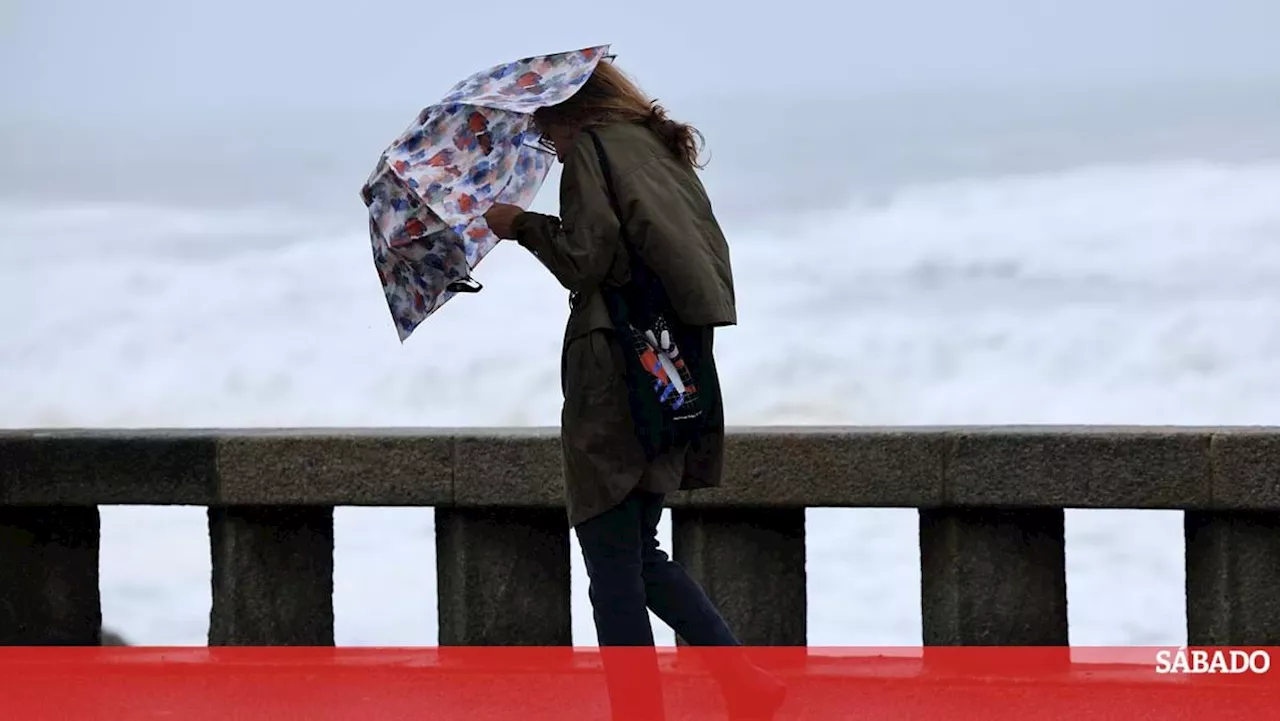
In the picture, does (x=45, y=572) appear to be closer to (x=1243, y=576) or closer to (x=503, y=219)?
(x=503, y=219)

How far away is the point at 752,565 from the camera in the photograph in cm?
637

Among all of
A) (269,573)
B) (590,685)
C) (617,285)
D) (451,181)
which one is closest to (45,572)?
(269,573)

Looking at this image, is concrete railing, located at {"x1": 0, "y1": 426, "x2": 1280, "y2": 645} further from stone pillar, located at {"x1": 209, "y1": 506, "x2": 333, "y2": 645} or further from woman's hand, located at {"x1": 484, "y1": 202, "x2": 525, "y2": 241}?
woman's hand, located at {"x1": 484, "y1": 202, "x2": 525, "y2": 241}

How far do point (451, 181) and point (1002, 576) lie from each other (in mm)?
2599

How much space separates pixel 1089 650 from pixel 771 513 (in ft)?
3.77

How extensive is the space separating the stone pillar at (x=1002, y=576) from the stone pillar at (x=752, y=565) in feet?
1.64

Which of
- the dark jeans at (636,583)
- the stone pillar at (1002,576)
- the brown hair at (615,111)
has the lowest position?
the stone pillar at (1002,576)

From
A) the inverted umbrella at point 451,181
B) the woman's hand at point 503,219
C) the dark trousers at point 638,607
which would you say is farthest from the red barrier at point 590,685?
the woman's hand at point 503,219

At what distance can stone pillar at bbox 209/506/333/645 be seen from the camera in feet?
22.2

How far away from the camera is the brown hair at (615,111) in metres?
4.59

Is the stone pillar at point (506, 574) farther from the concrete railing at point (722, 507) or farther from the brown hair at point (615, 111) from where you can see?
the brown hair at point (615, 111)

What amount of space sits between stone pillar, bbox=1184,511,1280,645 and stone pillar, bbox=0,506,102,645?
409cm

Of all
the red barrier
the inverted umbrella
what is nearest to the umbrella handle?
the inverted umbrella

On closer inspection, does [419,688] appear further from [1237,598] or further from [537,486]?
[1237,598]
